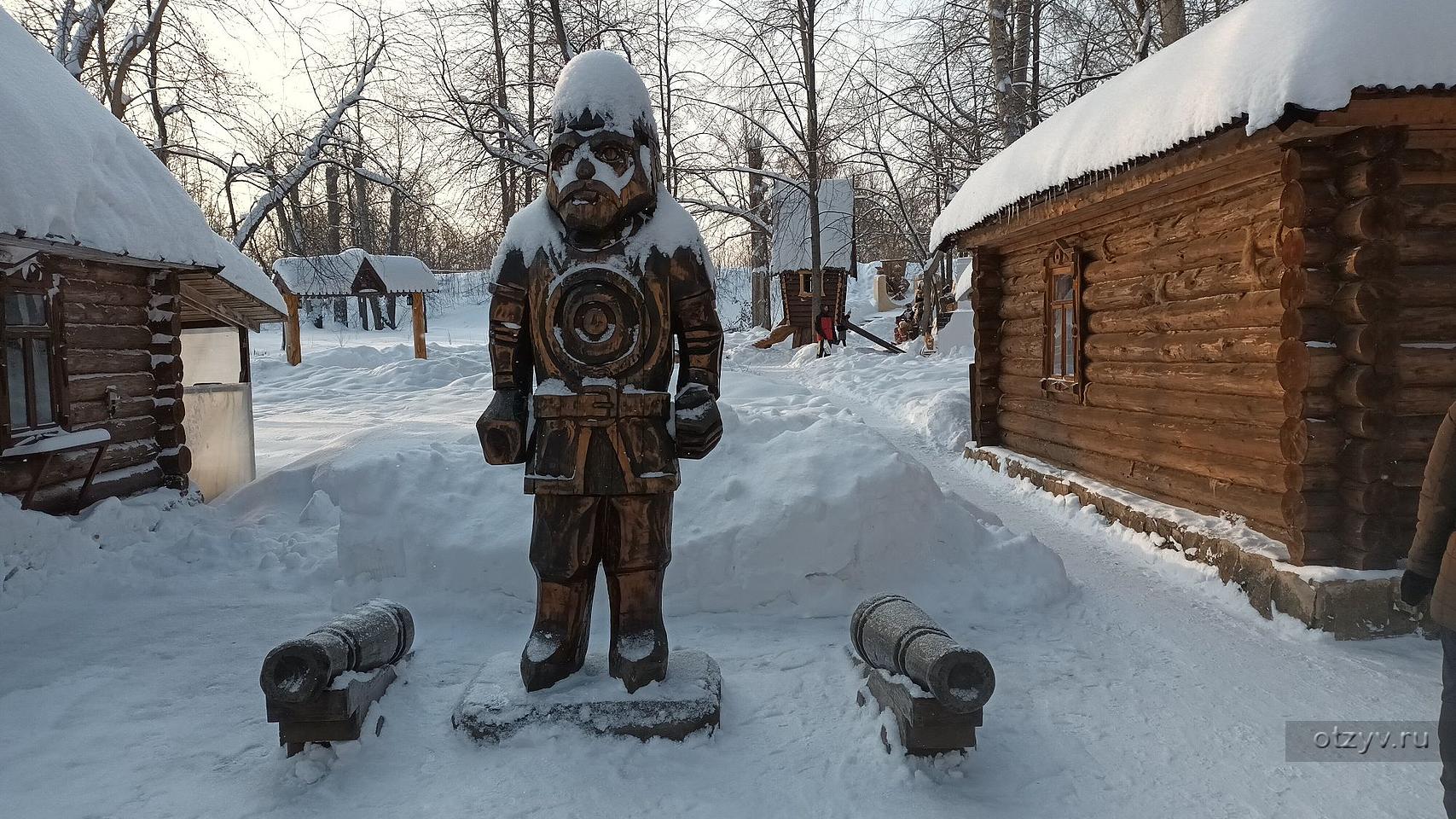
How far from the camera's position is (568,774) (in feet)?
9.43

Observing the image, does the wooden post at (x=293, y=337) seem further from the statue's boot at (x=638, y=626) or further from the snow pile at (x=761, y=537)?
the statue's boot at (x=638, y=626)

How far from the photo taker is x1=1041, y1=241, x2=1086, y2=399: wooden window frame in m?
7.19

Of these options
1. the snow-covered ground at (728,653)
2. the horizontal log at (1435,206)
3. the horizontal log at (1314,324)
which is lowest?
the snow-covered ground at (728,653)

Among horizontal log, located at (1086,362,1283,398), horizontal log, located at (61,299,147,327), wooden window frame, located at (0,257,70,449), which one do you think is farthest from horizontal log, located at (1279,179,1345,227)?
horizontal log, located at (61,299,147,327)

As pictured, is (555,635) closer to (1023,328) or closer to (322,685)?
(322,685)

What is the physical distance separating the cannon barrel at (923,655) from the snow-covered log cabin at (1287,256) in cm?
270

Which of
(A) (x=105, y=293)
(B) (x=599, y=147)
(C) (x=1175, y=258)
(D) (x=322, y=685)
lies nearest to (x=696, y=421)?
(B) (x=599, y=147)

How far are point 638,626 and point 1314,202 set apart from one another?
13.7 ft

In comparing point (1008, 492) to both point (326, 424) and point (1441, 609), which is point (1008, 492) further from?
point (326, 424)

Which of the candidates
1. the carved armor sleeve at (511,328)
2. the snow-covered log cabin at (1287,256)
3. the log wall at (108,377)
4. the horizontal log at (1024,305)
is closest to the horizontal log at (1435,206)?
the snow-covered log cabin at (1287,256)

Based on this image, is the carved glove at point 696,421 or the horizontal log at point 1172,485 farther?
the horizontal log at point 1172,485

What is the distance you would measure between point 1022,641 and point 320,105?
653 inches

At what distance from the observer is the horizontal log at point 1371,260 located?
4.24 m

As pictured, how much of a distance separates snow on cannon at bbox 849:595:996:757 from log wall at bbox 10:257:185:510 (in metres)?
6.01
